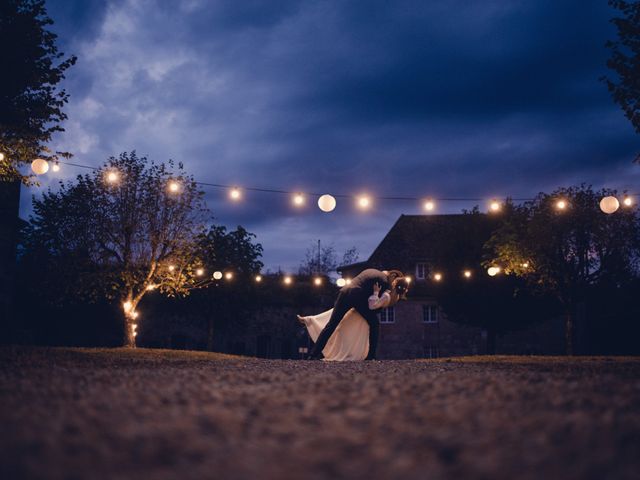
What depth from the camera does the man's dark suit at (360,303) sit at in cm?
1484

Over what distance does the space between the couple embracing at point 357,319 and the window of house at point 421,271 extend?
2641 centimetres

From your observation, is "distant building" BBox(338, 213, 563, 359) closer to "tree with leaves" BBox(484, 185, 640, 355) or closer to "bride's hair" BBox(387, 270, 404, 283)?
"tree with leaves" BBox(484, 185, 640, 355)

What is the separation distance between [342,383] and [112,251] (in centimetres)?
1809

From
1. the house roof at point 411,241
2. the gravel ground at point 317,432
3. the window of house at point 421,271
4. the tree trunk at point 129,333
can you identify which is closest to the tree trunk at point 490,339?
the house roof at point 411,241

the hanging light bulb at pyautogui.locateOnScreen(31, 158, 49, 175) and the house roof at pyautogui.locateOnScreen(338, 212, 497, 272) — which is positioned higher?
the house roof at pyautogui.locateOnScreen(338, 212, 497, 272)

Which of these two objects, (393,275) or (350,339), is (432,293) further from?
(350,339)

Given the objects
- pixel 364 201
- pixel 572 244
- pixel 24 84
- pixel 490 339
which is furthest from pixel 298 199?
pixel 490 339

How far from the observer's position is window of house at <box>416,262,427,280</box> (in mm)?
41281

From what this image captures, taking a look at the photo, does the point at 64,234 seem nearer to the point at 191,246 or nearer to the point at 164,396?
the point at 191,246

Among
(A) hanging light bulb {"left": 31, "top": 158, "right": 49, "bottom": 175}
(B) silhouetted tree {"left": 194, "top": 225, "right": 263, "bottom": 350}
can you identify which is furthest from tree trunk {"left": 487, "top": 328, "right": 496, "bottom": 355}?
(A) hanging light bulb {"left": 31, "top": 158, "right": 49, "bottom": 175}

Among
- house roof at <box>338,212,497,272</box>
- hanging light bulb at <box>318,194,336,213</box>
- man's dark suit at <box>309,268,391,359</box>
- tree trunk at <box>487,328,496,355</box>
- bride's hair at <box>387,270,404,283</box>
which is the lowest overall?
A: tree trunk at <box>487,328,496,355</box>

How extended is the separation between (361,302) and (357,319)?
2.15 feet

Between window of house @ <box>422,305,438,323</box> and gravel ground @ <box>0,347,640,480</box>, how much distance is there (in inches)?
1359

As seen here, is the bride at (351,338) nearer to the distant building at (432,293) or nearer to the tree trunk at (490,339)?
the distant building at (432,293)
